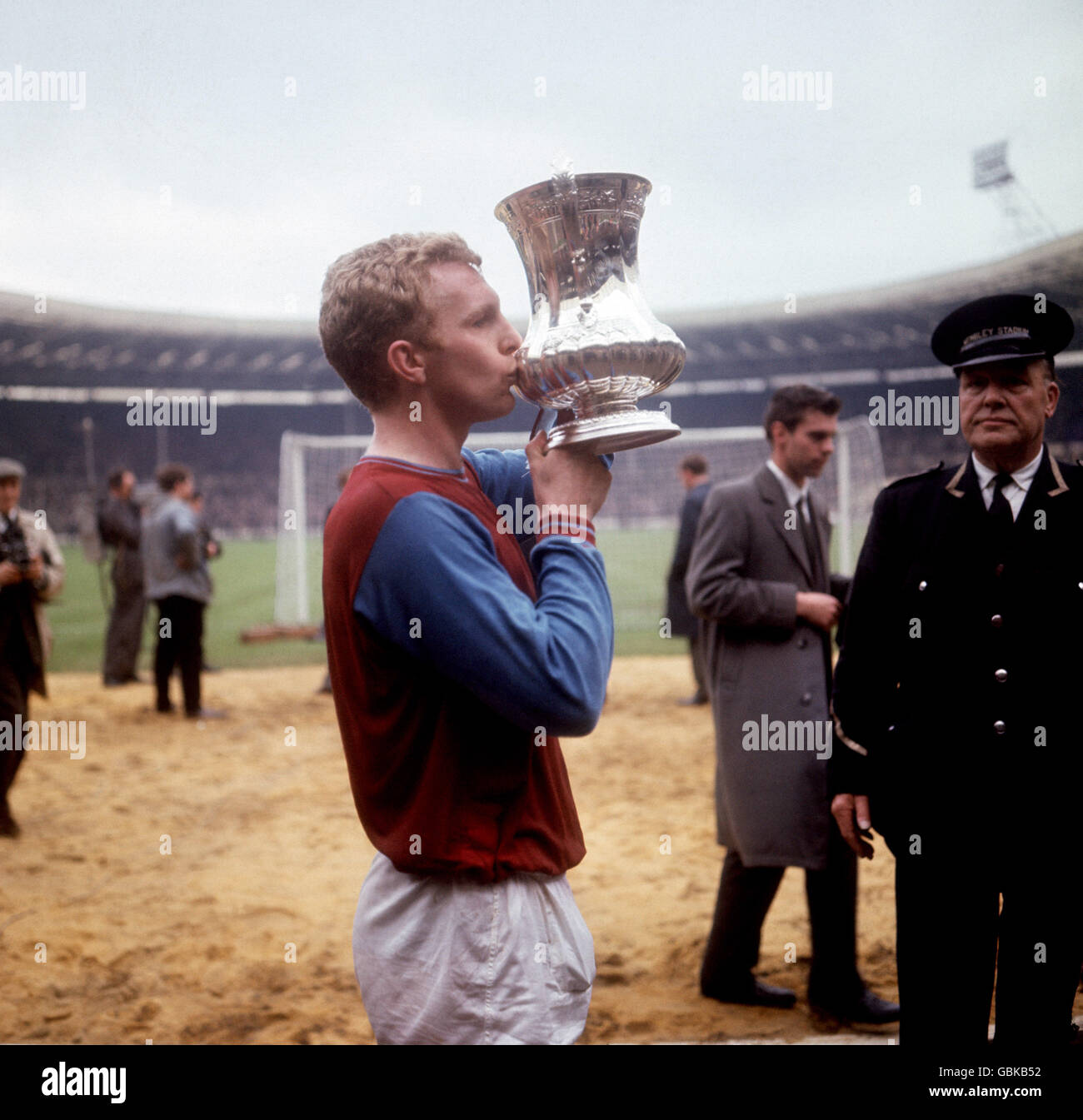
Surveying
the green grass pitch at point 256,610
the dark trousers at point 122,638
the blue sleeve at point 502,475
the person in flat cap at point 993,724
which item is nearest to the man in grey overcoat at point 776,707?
the person in flat cap at point 993,724

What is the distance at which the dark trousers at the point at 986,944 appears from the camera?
2234 millimetres

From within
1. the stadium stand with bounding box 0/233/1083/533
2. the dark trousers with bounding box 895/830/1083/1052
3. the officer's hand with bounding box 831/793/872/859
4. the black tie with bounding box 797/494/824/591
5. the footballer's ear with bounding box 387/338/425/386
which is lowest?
the dark trousers with bounding box 895/830/1083/1052

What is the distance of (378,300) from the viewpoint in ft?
4.77

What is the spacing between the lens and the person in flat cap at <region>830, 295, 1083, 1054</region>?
2248mm

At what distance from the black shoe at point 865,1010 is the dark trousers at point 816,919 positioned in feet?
0.06

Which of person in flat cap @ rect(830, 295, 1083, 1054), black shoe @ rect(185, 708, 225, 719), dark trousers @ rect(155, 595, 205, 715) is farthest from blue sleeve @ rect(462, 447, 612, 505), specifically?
black shoe @ rect(185, 708, 225, 719)

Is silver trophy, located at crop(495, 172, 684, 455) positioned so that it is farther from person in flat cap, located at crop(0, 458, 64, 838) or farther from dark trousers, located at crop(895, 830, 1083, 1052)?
person in flat cap, located at crop(0, 458, 64, 838)

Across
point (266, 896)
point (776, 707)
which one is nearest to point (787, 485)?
point (776, 707)

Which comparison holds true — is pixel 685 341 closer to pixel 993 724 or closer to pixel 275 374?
pixel 275 374

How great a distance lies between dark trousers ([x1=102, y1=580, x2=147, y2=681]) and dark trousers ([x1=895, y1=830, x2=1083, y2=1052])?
9.25 m

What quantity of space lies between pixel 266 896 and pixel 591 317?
13.2 feet

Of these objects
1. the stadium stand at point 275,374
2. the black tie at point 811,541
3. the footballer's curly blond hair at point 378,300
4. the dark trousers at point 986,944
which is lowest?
the dark trousers at point 986,944

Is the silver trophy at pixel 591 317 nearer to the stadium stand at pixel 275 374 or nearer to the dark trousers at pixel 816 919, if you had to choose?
the dark trousers at pixel 816 919
